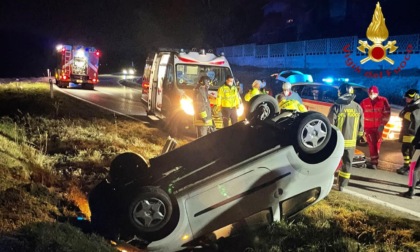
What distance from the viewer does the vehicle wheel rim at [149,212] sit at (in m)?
3.81

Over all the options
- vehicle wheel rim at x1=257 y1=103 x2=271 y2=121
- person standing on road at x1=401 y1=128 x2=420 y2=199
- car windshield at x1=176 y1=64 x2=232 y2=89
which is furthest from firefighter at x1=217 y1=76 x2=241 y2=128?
person standing on road at x1=401 y1=128 x2=420 y2=199

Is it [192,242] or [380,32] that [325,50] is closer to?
[380,32]

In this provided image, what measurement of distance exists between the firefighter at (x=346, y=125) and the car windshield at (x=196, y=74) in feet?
15.2

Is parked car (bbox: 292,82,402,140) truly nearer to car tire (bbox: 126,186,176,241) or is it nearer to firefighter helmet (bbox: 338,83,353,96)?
firefighter helmet (bbox: 338,83,353,96)

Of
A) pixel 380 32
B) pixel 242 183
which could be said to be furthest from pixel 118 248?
pixel 380 32

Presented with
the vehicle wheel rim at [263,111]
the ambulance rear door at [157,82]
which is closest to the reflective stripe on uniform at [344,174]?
the vehicle wheel rim at [263,111]

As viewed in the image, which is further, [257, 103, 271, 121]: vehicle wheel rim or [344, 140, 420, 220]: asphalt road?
[344, 140, 420, 220]: asphalt road

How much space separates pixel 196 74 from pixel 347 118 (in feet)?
16.6

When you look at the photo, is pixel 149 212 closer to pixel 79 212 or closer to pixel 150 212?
pixel 150 212

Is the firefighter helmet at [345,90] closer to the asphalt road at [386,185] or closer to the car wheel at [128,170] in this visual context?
the asphalt road at [386,185]

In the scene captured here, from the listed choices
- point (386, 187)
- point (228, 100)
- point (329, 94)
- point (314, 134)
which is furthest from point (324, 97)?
point (314, 134)

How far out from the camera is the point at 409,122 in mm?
7207

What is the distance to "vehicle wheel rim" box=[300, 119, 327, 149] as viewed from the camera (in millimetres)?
4039

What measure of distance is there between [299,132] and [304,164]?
1.03 ft
